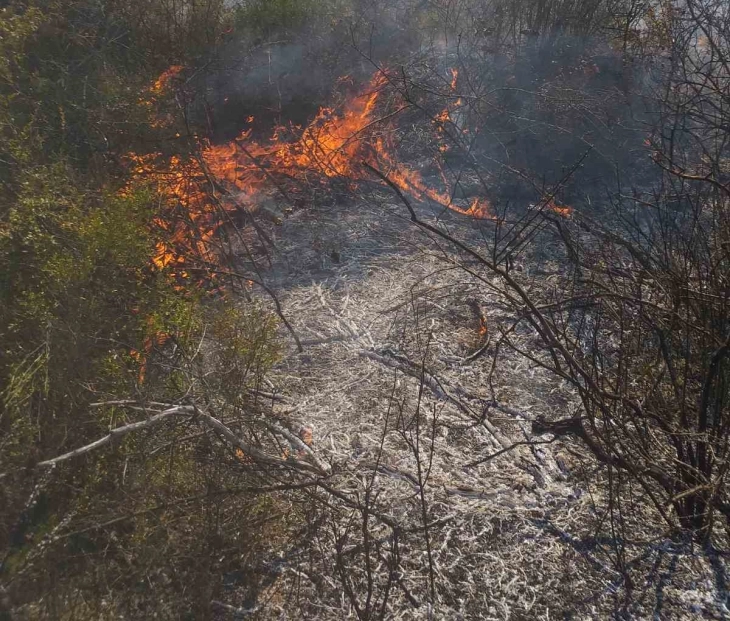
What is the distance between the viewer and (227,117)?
6.67m

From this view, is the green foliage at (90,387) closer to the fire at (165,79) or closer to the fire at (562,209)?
the fire at (165,79)

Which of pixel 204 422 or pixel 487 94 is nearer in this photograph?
pixel 204 422

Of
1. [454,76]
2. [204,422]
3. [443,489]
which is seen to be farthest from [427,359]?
[454,76]

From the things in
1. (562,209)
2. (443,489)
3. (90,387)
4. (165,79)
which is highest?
(165,79)

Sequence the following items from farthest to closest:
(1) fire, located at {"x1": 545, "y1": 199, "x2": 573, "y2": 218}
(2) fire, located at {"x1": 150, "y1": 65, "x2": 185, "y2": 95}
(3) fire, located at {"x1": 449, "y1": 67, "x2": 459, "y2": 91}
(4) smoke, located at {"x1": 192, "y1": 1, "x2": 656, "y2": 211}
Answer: (3) fire, located at {"x1": 449, "y1": 67, "x2": 459, "y2": 91}, (4) smoke, located at {"x1": 192, "y1": 1, "x2": 656, "y2": 211}, (1) fire, located at {"x1": 545, "y1": 199, "x2": 573, "y2": 218}, (2) fire, located at {"x1": 150, "y1": 65, "x2": 185, "y2": 95}

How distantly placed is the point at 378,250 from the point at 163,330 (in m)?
2.86

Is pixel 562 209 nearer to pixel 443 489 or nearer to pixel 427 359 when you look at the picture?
pixel 427 359

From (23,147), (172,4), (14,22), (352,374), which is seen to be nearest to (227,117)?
(172,4)

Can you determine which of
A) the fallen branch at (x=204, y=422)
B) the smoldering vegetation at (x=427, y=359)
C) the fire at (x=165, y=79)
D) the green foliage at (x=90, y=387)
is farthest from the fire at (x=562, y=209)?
the fallen branch at (x=204, y=422)

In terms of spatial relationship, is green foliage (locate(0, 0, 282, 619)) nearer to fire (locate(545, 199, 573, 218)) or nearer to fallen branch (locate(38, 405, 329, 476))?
fallen branch (locate(38, 405, 329, 476))

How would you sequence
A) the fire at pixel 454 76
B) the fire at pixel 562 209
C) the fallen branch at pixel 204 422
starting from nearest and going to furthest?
the fallen branch at pixel 204 422
the fire at pixel 562 209
the fire at pixel 454 76

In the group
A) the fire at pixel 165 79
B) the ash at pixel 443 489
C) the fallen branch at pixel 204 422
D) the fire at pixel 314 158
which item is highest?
the fire at pixel 165 79

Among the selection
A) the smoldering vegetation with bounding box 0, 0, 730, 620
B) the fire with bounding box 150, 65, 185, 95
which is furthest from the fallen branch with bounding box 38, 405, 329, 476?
the fire with bounding box 150, 65, 185, 95

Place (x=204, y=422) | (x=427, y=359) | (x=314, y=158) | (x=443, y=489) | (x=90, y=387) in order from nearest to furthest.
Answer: (x=204, y=422)
(x=90, y=387)
(x=443, y=489)
(x=427, y=359)
(x=314, y=158)
